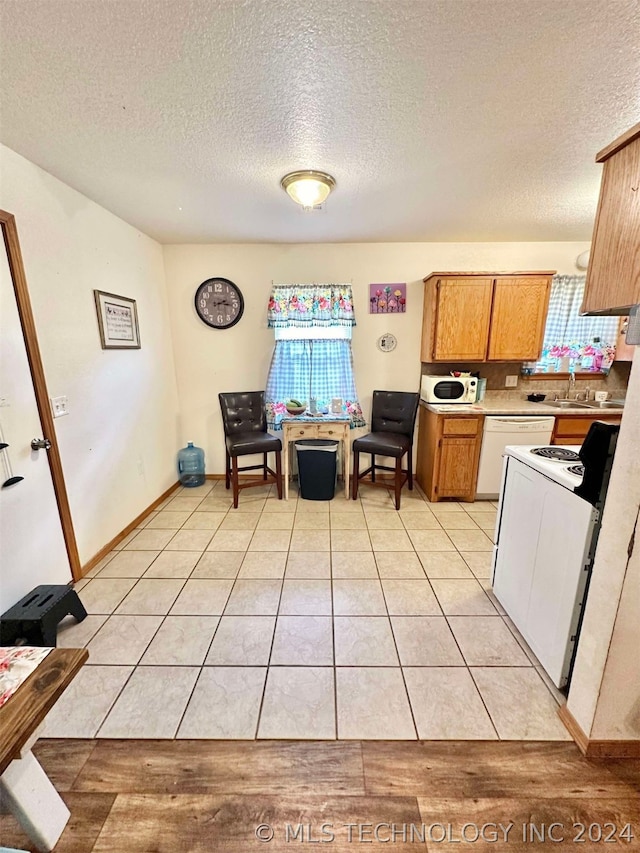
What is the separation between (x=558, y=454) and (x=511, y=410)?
148 cm

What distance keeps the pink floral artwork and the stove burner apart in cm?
217

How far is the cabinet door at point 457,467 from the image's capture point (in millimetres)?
3061

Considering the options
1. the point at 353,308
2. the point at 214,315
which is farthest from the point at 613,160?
the point at 214,315

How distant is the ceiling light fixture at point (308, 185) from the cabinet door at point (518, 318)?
185 cm

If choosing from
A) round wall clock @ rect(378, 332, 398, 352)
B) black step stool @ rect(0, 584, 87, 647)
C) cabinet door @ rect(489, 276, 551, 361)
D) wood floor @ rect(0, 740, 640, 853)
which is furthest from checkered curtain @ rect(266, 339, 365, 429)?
wood floor @ rect(0, 740, 640, 853)

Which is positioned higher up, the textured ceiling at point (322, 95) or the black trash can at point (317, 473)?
the textured ceiling at point (322, 95)

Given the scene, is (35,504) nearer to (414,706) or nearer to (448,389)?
(414,706)

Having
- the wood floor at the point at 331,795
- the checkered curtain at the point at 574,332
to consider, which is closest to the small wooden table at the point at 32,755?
the wood floor at the point at 331,795

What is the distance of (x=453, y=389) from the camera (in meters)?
3.24

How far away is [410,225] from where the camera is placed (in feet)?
9.37

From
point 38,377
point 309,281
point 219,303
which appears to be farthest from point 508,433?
point 38,377

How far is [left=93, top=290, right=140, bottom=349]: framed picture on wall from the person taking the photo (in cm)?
241

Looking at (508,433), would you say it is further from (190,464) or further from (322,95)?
(190,464)

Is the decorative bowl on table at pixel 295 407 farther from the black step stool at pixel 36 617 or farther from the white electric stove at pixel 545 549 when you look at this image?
the black step stool at pixel 36 617
